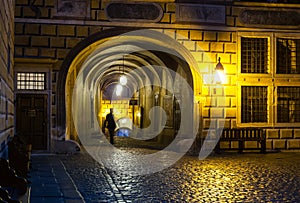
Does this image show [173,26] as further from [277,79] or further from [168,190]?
[168,190]

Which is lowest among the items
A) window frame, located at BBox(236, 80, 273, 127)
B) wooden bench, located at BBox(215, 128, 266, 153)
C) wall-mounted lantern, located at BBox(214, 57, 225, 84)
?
wooden bench, located at BBox(215, 128, 266, 153)

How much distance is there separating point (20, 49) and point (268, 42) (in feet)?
26.6

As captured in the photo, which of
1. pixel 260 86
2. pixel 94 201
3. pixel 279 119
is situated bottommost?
pixel 94 201

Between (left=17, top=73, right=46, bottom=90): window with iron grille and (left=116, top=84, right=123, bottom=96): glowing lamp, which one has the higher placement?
(left=116, top=84, right=123, bottom=96): glowing lamp

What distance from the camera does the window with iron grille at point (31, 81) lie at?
14.3 m

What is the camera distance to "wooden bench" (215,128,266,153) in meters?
15.3

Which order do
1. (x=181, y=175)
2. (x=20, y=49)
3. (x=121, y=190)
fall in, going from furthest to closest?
(x=20, y=49) < (x=181, y=175) < (x=121, y=190)

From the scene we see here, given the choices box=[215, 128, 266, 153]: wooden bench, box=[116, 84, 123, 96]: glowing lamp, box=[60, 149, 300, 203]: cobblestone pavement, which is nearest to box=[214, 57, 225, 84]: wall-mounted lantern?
box=[215, 128, 266, 153]: wooden bench

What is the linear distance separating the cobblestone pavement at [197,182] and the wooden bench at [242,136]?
6.33 feet

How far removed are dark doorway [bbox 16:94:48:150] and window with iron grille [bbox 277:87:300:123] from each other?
7788 millimetres

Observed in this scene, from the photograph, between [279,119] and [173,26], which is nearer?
[173,26]

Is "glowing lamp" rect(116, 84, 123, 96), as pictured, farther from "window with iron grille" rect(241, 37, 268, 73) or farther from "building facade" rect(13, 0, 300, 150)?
"window with iron grille" rect(241, 37, 268, 73)

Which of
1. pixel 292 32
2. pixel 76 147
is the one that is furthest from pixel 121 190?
pixel 292 32

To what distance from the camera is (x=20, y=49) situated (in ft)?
47.4
